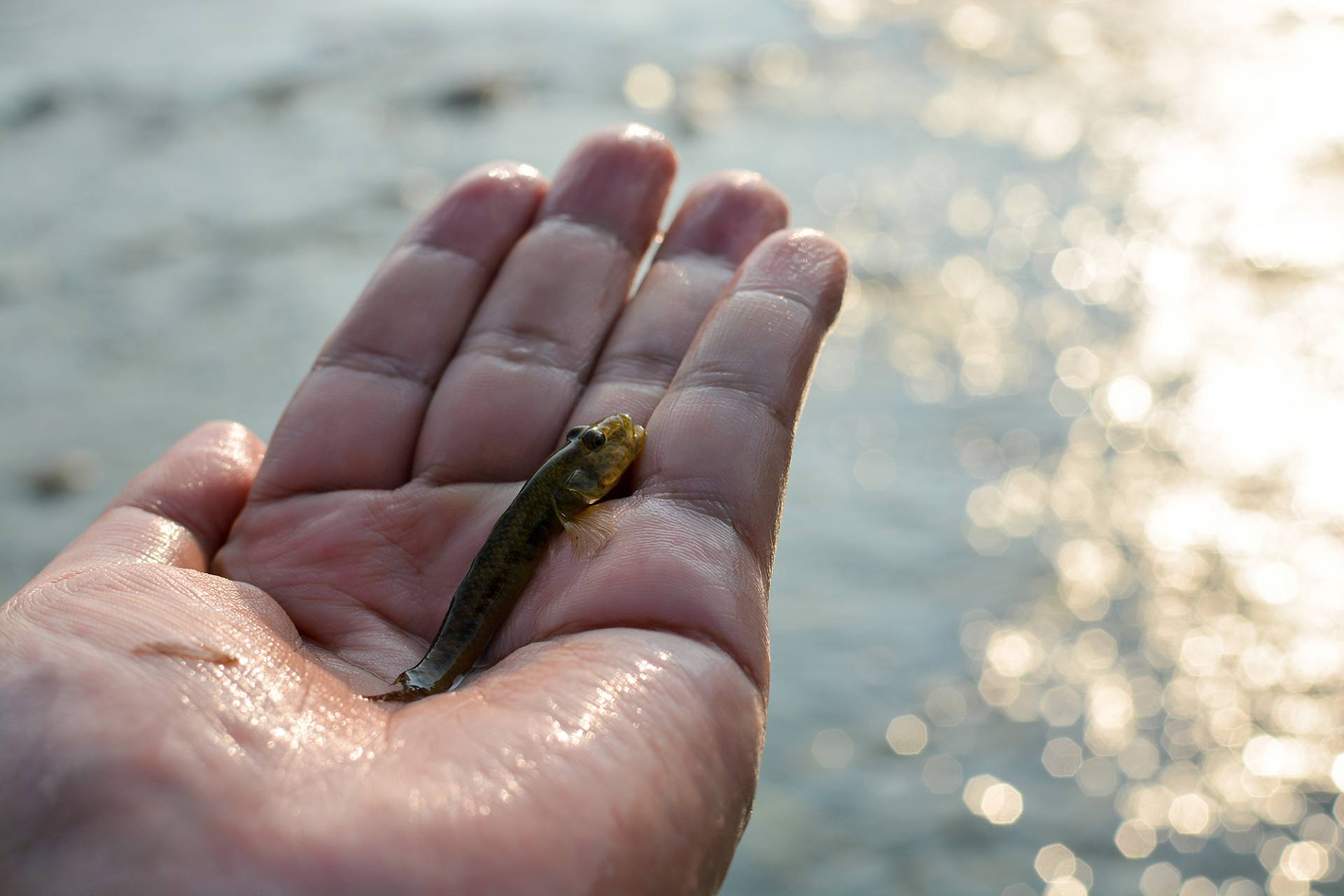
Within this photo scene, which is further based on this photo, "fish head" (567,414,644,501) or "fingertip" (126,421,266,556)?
"fingertip" (126,421,266,556)

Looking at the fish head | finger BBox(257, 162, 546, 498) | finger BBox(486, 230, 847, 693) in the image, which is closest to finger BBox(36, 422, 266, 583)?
finger BBox(257, 162, 546, 498)

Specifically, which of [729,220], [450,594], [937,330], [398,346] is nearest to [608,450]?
[450,594]

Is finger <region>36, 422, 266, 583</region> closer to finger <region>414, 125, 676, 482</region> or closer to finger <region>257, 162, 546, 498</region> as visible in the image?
finger <region>257, 162, 546, 498</region>

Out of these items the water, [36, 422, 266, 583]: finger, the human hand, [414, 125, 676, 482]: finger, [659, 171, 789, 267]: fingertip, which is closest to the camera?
the human hand

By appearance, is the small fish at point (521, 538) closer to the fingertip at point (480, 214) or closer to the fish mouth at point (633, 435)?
the fish mouth at point (633, 435)

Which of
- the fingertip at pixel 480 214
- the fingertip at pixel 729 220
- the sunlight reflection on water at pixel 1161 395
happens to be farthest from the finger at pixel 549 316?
the sunlight reflection on water at pixel 1161 395

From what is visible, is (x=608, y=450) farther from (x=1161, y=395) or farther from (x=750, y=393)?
(x=1161, y=395)
